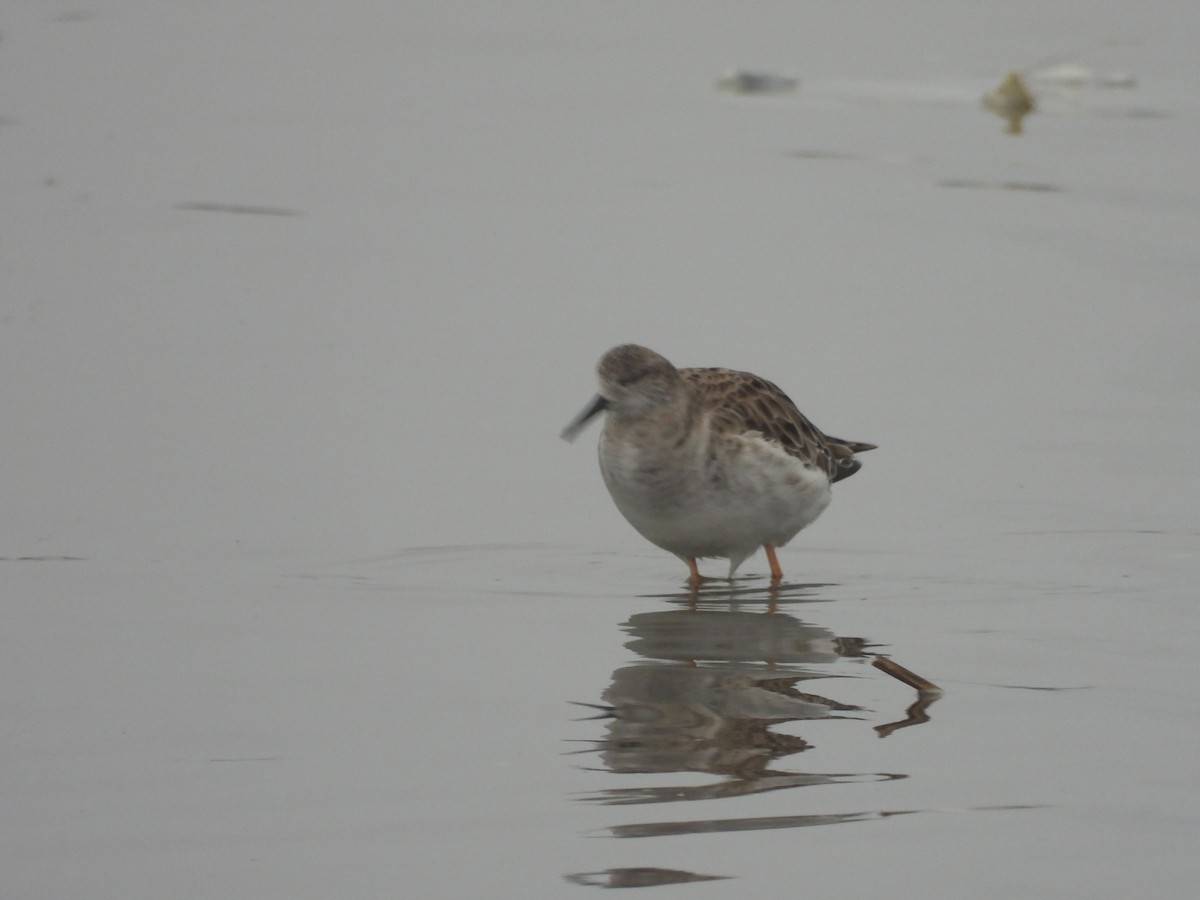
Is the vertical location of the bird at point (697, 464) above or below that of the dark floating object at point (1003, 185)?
below

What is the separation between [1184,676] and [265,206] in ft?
30.6

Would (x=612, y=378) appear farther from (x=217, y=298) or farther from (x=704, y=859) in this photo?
(x=217, y=298)

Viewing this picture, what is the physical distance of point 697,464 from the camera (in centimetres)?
842

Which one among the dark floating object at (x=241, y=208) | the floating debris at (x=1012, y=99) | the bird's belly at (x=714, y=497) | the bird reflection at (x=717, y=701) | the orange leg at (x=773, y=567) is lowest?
the bird reflection at (x=717, y=701)

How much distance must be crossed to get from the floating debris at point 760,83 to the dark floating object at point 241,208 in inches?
235

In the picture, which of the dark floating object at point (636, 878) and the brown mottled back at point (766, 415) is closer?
the dark floating object at point (636, 878)

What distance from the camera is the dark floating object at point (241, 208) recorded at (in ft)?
47.5

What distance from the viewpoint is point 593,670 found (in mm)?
7078

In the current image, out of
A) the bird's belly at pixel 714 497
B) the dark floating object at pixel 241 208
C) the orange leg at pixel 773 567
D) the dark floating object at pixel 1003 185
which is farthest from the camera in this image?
the dark floating object at pixel 1003 185

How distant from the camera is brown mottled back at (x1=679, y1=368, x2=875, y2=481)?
28.8 ft

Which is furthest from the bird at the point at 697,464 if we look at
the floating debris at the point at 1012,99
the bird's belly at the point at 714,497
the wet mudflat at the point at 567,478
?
the floating debris at the point at 1012,99

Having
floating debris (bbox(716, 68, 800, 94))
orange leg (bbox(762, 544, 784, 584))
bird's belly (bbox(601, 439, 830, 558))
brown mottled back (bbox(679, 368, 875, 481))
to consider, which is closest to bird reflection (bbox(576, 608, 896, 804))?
bird's belly (bbox(601, 439, 830, 558))

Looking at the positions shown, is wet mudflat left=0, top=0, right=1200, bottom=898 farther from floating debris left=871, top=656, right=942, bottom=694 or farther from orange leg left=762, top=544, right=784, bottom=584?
orange leg left=762, top=544, right=784, bottom=584

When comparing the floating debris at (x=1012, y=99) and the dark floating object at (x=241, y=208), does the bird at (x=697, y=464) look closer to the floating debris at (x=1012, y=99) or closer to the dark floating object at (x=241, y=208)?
the dark floating object at (x=241, y=208)
